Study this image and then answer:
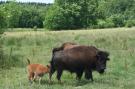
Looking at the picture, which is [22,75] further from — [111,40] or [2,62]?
[111,40]

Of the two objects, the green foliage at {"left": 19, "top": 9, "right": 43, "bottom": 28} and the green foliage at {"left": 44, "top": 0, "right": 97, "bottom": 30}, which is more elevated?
the green foliage at {"left": 44, "top": 0, "right": 97, "bottom": 30}

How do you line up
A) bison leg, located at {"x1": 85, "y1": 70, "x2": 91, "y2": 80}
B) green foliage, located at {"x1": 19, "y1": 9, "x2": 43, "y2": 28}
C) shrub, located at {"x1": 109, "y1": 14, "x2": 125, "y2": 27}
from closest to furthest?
bison leg, located at {"x1": 85, "y1": 70, "x2": 91, "y2": 80} → shrub, located at {"x1": 109, "y1": 14, "x2": 125, "y2": 27} → green foliage, located at {"x1": 19, "y1": 9, "x2": 43, "y2": 28}

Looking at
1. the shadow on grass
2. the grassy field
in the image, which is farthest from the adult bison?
the grassy field

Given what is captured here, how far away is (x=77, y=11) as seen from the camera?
3039 inches

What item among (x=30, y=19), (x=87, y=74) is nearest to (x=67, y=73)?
(x=87, y=74)

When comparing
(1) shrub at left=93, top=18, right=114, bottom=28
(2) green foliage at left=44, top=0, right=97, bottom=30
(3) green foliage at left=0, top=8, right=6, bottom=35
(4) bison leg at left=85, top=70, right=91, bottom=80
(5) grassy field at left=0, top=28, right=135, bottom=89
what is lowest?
(1) shrub at left=93, top=18, right=114, bottom=28

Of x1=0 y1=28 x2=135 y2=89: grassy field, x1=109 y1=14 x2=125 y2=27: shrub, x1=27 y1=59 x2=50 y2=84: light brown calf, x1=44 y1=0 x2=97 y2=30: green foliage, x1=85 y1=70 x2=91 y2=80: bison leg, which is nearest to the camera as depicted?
x1=0 y1=28 x2=135 y2=89: grassy field

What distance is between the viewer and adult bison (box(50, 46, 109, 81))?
13.4m

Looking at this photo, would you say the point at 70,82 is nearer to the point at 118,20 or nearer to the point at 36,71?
the point at 36,71

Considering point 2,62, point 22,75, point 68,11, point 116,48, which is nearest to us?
point 22,75

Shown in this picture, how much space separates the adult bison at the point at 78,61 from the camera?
1341cm

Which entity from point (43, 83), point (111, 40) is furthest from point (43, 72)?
point (111, 40)

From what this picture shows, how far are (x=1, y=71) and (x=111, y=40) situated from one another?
12453 mm

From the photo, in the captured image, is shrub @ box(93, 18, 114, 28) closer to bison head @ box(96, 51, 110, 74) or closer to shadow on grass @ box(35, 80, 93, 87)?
bison head @ box(96, 51, 110, 74)
